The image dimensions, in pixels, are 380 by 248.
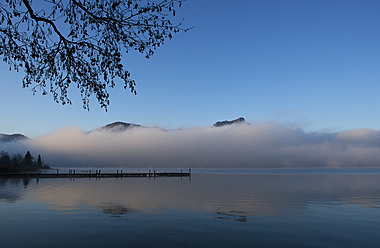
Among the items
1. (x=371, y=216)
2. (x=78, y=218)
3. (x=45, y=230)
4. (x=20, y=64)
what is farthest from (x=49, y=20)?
(x=371, y=216)

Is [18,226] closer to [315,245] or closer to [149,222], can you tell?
[149,222]

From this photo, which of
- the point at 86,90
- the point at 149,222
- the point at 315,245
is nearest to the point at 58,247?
the point at 149,222

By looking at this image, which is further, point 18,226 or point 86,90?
point 18,226

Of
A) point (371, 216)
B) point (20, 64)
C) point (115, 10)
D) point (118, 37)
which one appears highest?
point (115, 10)

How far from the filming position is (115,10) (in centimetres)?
809

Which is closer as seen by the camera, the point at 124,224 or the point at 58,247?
the point at 58,247

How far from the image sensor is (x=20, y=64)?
8.48 m

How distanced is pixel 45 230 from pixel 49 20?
12276 mm

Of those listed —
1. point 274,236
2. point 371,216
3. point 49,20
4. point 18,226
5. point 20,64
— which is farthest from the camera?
point 371,216

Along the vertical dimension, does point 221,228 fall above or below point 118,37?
below

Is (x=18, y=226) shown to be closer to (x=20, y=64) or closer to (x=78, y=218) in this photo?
(x=78, y=218)

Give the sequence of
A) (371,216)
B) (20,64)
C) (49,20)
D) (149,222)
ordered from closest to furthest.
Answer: (49,20) → (20,64) → (149,222) → (371,216)

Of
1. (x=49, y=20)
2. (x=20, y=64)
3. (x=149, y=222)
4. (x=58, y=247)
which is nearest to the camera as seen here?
(x=49, y=20)

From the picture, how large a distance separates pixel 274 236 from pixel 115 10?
13073 mm
